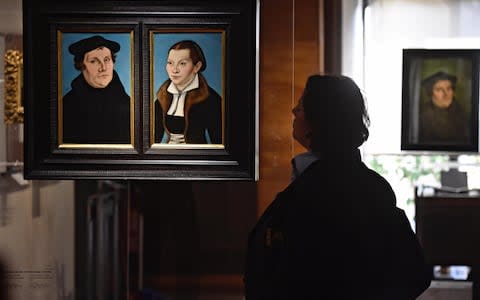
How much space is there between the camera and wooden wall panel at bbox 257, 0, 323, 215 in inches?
70.2

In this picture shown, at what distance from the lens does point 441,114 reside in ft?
5.88

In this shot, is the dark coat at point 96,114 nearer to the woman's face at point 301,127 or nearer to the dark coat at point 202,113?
the dark coat at point 202,113

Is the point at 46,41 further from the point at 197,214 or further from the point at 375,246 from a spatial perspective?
the point at 375,246

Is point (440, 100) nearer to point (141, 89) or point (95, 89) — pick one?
point (141, 89)

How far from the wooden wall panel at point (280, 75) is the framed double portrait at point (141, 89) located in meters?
0.03

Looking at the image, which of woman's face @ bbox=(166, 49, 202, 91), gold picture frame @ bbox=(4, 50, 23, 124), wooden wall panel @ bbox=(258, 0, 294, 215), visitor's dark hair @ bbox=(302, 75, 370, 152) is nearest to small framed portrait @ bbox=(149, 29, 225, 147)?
woman's face @ bbox=(166, 49, 202, 91)

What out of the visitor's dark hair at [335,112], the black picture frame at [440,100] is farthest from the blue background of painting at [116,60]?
the black picture frame at [440,100]

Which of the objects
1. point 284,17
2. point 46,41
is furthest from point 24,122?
point 284,17

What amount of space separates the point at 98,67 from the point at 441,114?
0.84 m

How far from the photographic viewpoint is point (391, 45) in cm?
179

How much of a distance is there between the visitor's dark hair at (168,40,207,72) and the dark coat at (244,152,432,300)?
1.20 ft

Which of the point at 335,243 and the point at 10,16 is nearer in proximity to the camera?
the point at 335,243

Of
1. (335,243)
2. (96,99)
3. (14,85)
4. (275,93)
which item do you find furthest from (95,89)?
(335,243)

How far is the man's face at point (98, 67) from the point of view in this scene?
6.00 ft
